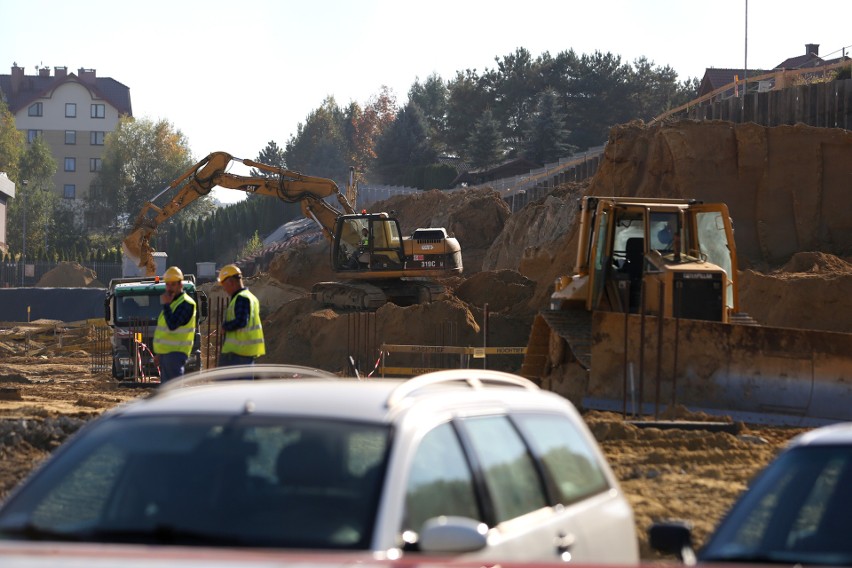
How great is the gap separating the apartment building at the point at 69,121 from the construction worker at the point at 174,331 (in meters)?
107

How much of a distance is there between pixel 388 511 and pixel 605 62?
284 feet

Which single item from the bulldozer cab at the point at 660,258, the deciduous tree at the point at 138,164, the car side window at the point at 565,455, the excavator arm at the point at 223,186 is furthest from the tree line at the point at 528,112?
the car side window at the point at 565,455

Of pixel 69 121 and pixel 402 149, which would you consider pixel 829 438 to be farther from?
pixel 69 121

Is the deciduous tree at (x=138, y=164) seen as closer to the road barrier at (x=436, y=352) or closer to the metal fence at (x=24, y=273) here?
the metal fence at (x=24, y=273)

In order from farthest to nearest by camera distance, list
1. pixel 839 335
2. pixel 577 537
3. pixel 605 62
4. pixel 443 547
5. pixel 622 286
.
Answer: pixel 605 62 < pixel 622 286 < pixel 839 335 < pixel 577 537 < pixel 443 547

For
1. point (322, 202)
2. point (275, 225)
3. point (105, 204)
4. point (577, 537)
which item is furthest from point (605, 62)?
point (577, 537)

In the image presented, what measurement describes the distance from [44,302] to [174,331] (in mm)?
50156

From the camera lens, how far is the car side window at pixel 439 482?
4.39 m

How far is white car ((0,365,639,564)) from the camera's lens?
4.23 metres

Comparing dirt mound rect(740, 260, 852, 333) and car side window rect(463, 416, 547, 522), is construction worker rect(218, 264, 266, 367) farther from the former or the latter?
dirt mound rect(740, 260, 852, 333)

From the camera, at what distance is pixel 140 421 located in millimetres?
4809

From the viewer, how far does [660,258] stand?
17.2 metres

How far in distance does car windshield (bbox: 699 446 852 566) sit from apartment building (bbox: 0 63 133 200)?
117995 millimetres

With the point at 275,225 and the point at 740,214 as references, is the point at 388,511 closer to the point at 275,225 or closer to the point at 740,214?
the point at 740,214
